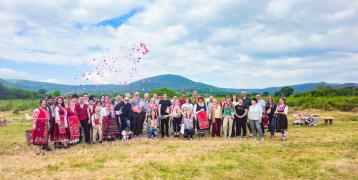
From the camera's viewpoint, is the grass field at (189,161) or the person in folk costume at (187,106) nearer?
the grass field at (189,161)

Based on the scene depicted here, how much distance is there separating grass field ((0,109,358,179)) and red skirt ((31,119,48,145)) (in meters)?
0.44

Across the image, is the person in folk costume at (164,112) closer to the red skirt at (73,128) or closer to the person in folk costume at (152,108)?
the person in folk costume at (152,108)

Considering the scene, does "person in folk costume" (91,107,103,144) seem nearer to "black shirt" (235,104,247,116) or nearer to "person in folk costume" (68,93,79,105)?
"person in folk costume" (68,93,79,105)

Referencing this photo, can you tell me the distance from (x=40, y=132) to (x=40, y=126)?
202mm

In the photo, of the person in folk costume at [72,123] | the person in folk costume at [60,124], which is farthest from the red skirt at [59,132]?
the person in folk costume at [72,123]

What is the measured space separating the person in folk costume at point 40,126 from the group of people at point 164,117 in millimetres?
836

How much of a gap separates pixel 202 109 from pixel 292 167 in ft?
16.5

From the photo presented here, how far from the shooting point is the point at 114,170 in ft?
26.1

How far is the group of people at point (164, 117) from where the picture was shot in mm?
11484

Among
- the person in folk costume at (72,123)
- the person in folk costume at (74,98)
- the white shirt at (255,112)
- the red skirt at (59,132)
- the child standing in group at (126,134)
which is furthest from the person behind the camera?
the child standing in group at (126,134)

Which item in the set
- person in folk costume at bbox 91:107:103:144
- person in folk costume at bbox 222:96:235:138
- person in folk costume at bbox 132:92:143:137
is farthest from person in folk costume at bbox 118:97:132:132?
person in folk costume at bbox 222:96:235:138

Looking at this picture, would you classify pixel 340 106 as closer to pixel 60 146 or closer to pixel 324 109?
pixel 324 109

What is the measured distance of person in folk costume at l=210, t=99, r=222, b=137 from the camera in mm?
12859

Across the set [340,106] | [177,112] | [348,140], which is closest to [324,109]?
[340,106]
